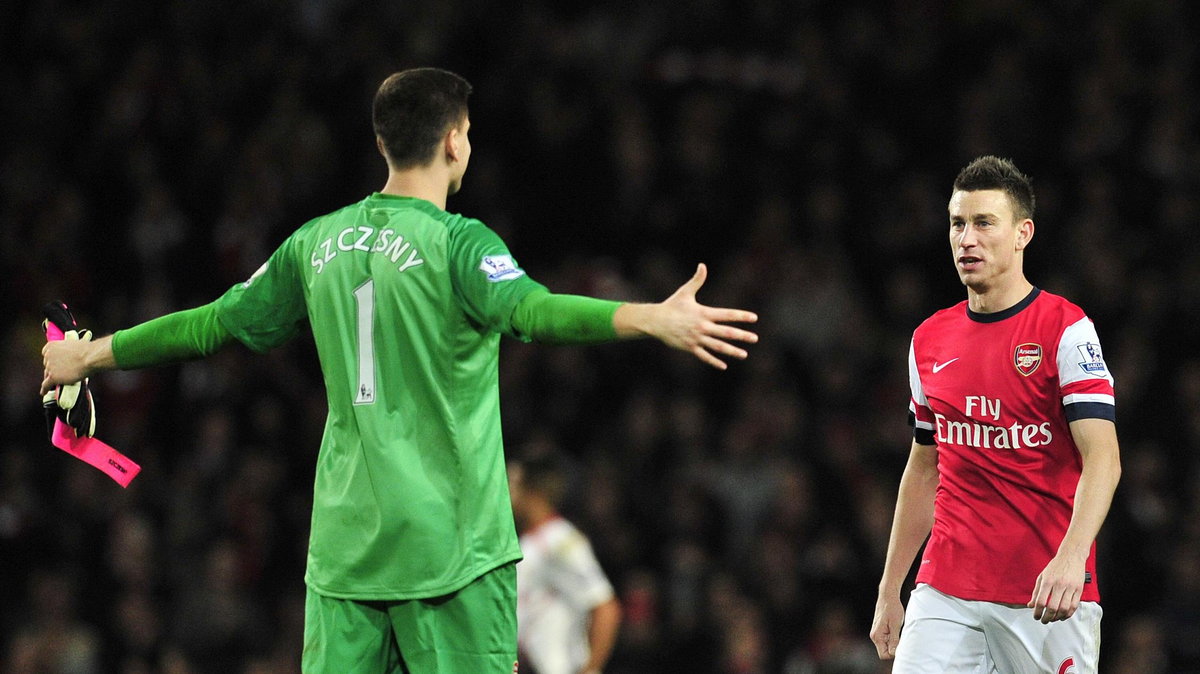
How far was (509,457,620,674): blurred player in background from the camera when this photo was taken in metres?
7.85

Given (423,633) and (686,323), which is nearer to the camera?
(686,323)

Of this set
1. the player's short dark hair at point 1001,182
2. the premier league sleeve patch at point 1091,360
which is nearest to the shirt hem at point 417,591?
the premier league sleeve patch at point 1091,360

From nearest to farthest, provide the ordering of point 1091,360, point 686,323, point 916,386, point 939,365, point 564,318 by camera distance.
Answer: point 686,323
point 564,318
point 1091,360
point 939,365
point 916,386

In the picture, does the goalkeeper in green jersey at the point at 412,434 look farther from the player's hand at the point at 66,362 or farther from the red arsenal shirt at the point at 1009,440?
the red arsenal shirt at the point at 1009,440

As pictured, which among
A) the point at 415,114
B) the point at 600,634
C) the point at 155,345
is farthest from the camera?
the point at 600,634

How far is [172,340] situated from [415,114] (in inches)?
39.0

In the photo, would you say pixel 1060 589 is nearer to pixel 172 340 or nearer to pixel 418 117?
pixel 418 117

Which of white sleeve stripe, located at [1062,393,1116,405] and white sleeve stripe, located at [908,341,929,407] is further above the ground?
white sleeve stripe, located at [908,341,929,407]

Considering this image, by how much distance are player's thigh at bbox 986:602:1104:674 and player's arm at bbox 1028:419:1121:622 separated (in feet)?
1.14

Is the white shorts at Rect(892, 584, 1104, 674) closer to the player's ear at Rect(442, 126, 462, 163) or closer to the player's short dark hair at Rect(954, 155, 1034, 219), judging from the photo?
the player's short dark hair at Rect(954, 155, 1034, 219)

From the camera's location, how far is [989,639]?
4.85 meters

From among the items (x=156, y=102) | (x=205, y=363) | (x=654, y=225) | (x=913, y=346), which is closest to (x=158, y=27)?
(x=156, y=102)

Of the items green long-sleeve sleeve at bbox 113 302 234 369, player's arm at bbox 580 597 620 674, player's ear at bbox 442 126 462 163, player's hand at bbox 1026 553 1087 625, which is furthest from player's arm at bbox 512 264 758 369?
player's arm at bbox 580 597 620 674

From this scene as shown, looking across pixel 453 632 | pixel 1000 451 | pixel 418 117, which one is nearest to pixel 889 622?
pixel 1000 451
